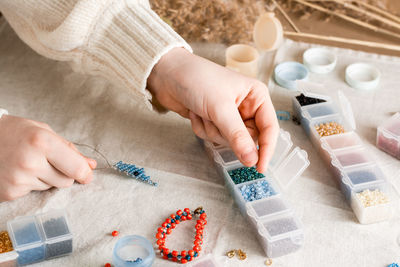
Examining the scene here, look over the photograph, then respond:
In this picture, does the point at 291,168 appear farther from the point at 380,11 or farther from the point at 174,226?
the point at 380,11

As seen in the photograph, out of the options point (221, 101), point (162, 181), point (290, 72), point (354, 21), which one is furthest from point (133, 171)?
point (354, 21)

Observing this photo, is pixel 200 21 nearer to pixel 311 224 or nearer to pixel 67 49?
pixel 67 49

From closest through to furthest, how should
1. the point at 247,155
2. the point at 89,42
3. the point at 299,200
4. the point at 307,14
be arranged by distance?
1. the point at 247,155
2. the point at 299,200
3. the point at 89,42
4. the point at 307,14

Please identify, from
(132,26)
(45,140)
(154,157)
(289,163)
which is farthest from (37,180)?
(289,163)

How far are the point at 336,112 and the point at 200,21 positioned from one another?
0.56 metres

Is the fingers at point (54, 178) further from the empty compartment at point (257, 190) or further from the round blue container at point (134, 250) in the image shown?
the empty compartment at point (257, 190)

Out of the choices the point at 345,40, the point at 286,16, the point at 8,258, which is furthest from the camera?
the point at 286,16

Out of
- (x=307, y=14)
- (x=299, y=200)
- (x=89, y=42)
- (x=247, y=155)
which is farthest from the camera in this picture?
(x=307, y=14)

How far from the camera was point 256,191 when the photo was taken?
1.27m

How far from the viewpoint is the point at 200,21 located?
1.79m

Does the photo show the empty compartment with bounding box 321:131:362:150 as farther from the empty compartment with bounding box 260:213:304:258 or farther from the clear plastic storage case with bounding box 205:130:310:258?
the empty compartment with bounding box 260:213:304:258

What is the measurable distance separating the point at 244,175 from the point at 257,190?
0.18ft

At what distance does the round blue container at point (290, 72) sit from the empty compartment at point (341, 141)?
0.28m

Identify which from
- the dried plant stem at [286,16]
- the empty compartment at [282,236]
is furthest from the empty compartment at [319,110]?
Answer: the dried plant stem at [286,16]
